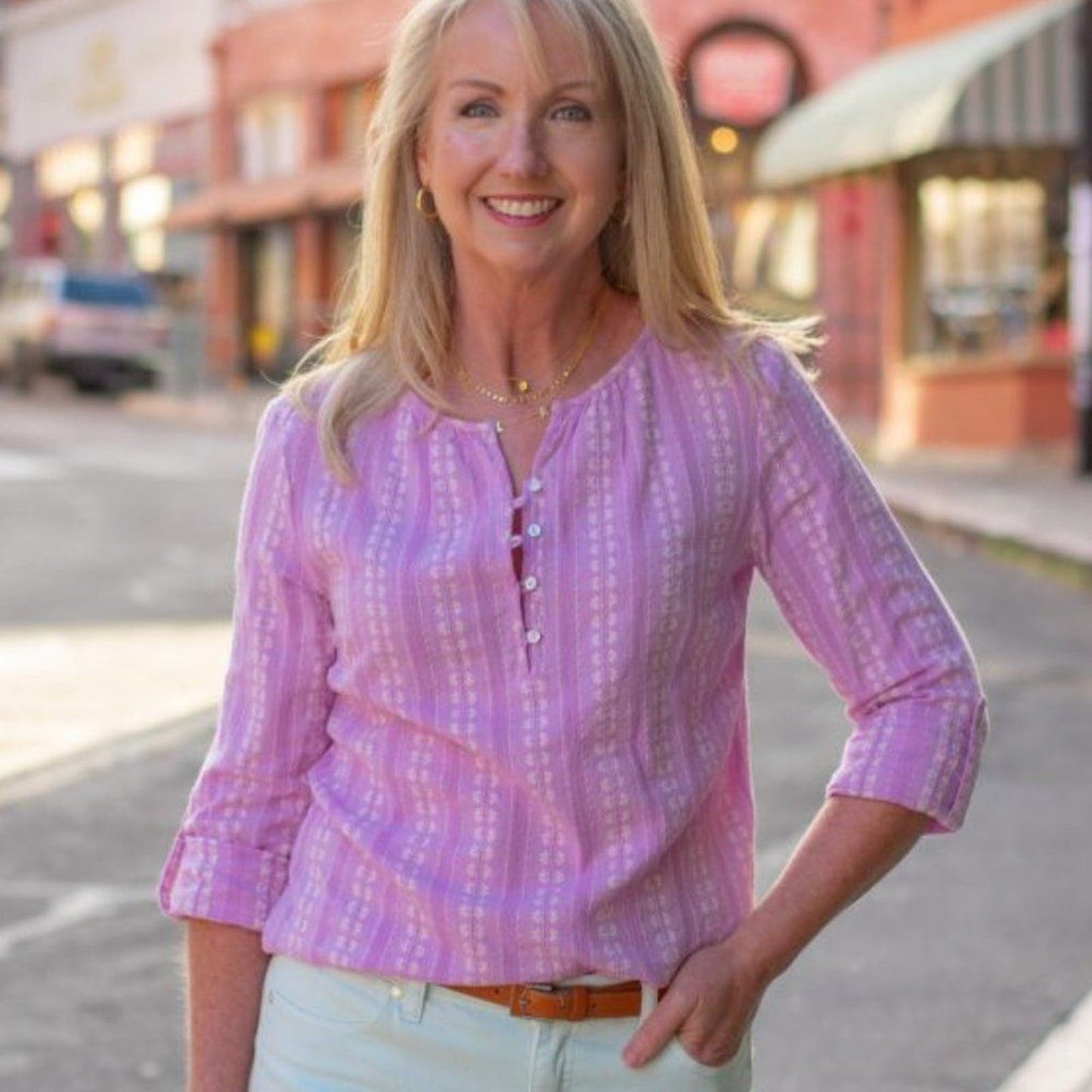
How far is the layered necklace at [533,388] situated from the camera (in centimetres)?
293

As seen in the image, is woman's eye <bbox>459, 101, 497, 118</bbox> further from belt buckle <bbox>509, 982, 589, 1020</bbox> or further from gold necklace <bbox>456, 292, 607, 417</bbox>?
belt buckle <bbox>509, 982, 589, 1020</bbox>

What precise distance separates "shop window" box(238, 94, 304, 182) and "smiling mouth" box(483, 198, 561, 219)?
51.0 metres

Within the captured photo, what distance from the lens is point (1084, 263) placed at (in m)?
23.1

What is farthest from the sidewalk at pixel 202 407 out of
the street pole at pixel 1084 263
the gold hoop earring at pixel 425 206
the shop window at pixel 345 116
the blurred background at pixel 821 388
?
the gold hoop earring at pixel 425 206

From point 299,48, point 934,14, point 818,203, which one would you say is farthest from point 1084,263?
point 299,48

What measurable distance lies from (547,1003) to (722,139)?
121ft

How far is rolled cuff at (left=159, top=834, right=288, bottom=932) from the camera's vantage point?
2.96 meters

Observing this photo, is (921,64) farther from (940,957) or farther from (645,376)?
(645,376)

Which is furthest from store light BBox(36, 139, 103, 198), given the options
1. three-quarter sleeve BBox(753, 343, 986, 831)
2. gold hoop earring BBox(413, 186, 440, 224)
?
three-quarter sleeve BBox(753, 343, 986, 831)

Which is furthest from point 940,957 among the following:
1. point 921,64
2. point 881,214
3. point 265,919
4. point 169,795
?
point 881,214

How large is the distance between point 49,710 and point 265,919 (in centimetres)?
927

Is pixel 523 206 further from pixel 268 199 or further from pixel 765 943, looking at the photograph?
pixel 268 199

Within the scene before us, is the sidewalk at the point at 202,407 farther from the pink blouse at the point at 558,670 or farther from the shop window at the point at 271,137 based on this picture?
the pink blouse at the point at 558,670

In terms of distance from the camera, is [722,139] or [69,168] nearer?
[722,139]
